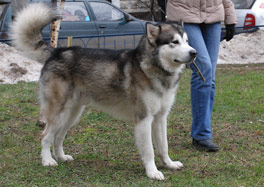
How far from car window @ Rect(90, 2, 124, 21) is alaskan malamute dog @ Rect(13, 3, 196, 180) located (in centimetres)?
679

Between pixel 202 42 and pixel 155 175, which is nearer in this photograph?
pixel 155 175

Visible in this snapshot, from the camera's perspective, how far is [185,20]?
14.6 ft

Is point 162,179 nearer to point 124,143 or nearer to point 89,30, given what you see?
point 124,143

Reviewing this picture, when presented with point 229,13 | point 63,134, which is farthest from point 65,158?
point 229,13

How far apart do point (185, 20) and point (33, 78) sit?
569 cm

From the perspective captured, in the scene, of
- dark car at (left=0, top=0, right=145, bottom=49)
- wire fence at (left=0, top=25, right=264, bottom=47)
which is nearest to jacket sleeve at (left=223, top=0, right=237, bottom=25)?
wire fence at (left=0, top=25, right=264, bottom=47)

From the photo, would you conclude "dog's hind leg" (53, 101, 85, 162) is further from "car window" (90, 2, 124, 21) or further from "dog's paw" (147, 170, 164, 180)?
"car window" (90, 2, 124, 21)

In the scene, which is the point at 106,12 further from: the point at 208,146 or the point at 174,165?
the point at 174,165

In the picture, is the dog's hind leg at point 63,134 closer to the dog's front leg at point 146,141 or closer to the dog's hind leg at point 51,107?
the dog's hind leg at point 51,107

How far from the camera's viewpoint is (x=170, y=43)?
12.3 feet

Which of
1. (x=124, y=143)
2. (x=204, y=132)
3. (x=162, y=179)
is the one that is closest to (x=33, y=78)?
(x=124, y=143)

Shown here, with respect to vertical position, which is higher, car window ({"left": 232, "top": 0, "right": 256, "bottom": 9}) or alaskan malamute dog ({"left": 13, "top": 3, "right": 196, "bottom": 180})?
alaskan malamute dog ({"left": 13, "top": 3, "right": 196, "bottom": 180})

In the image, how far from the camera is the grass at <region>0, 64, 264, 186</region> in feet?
12.3

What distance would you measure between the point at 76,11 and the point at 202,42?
6.80 m
